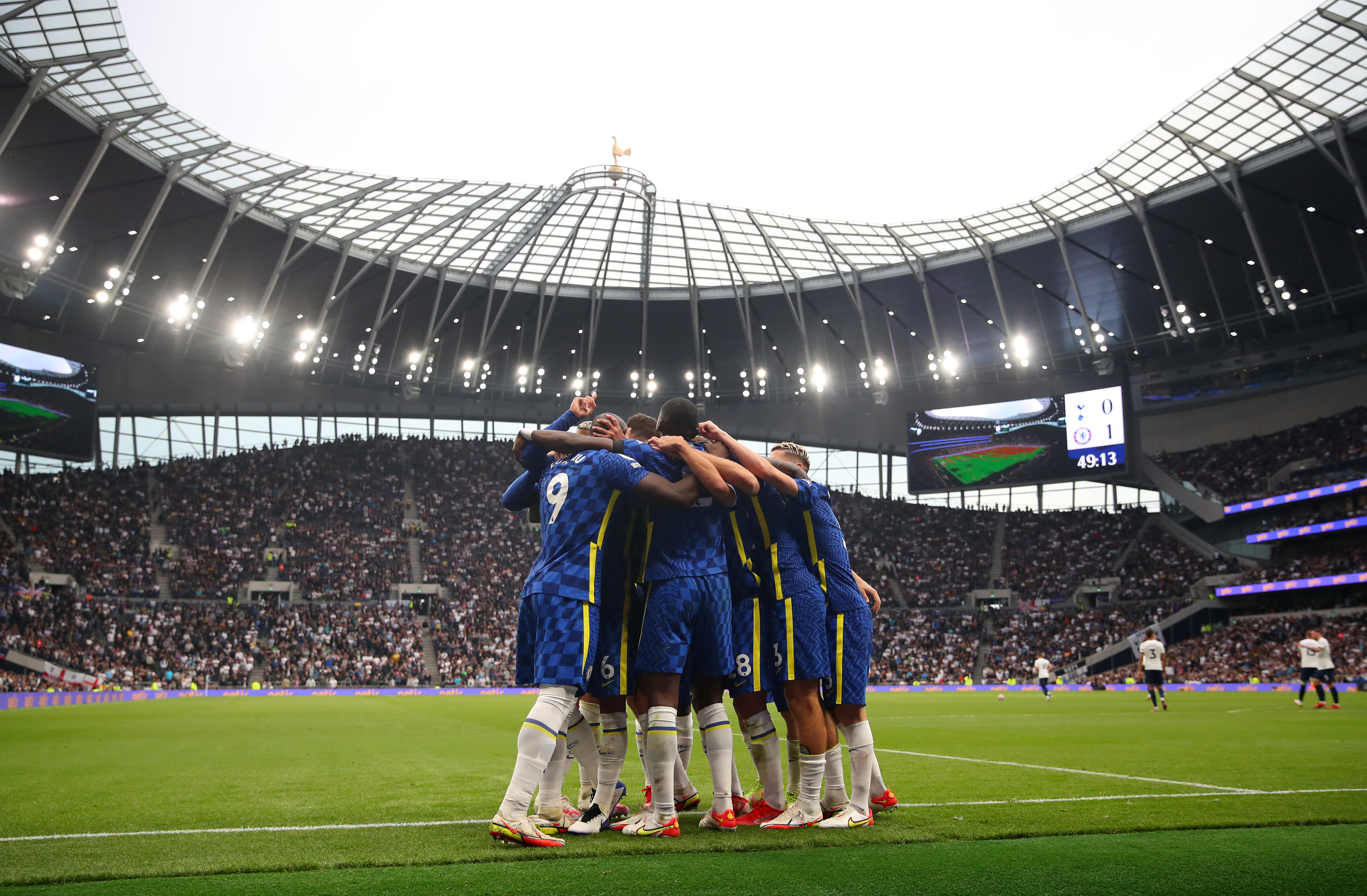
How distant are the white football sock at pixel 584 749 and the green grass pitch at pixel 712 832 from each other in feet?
2.49

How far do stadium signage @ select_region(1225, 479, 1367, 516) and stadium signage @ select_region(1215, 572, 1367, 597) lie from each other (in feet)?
12.9

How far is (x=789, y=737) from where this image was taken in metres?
6.30

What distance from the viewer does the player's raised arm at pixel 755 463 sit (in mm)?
6039

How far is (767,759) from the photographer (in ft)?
20.0

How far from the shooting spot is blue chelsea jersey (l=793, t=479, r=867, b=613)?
6.43m

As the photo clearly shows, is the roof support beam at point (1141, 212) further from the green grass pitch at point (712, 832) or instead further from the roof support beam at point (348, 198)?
the green grass pitch at point (712, 832)

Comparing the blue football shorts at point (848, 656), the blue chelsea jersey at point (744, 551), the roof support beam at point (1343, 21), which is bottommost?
the blue football shorts at point (848, 656)

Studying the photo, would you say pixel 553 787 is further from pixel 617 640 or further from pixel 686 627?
pixel 686 627

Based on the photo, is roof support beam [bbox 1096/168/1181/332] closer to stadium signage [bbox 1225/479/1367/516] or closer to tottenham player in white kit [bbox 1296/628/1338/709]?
stadium signage [bbox 1225/479/1367/516]

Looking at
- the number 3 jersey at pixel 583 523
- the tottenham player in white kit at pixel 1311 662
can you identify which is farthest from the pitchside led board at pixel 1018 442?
the number 3 jersey at pixel 583 523

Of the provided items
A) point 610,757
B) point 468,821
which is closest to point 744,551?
point 610,757

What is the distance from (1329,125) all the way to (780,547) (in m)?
39.6

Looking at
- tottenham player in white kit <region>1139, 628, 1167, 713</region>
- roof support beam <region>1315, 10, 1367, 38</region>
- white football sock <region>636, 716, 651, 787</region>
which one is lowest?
tottenham player in white kit <region>1139, 628, 1167, 713</region>

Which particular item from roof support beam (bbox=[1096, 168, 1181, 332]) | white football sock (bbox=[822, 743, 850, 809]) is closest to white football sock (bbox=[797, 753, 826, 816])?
white football sock (bbox=[822, 743, 850, 809])
